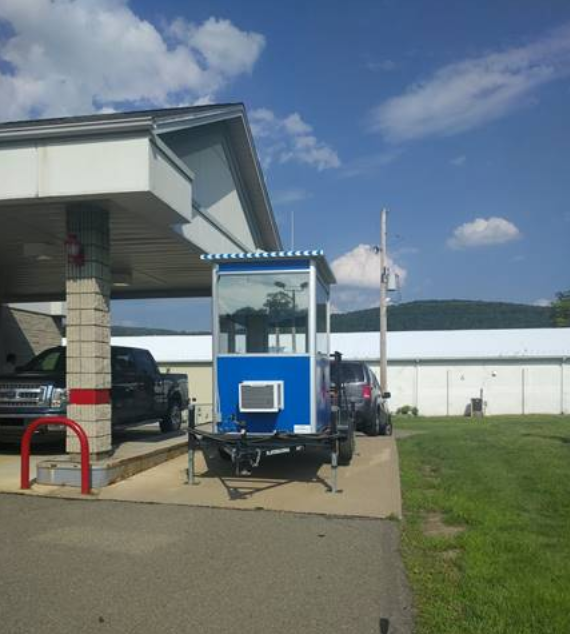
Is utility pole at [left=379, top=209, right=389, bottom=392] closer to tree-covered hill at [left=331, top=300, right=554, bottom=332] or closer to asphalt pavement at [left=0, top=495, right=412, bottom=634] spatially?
asphalt pavement at [left=0, top=495, right=412, bottom=634]

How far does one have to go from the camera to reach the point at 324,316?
10672mm

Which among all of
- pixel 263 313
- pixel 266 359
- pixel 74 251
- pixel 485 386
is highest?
pixel 74 251

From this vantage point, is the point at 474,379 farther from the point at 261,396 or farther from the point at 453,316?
the point at 453,316

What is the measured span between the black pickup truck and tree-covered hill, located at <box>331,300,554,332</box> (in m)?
52.2

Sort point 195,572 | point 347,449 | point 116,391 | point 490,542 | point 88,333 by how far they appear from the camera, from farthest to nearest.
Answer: point 116,391 → point 347,449 → point 88,333 → point 490,542 → point 195,572

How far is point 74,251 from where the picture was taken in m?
9.82

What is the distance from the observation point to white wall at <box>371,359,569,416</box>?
36.1 metres

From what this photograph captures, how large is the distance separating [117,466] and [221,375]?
1.88 meters

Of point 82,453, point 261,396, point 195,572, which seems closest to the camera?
point 195,572

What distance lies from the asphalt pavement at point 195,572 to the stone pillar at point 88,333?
181 cm

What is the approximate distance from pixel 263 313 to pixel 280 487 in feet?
7.73

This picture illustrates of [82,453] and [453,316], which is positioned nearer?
[82,453]

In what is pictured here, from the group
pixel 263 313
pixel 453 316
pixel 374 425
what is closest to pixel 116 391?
pixel 263 313

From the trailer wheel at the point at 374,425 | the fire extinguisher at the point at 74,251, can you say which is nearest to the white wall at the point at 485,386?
the trailer wheel at the point at 374,425
